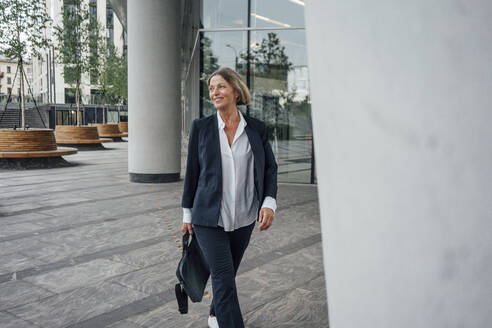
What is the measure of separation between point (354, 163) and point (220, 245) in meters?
2.00

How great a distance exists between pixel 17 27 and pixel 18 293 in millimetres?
13786

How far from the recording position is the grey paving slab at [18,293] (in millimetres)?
3535

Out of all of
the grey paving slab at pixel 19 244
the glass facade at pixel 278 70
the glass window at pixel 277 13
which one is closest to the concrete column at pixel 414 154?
the grey paving slab at pixel 19 244

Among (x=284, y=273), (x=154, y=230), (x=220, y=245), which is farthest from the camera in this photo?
(x=154, y=230)

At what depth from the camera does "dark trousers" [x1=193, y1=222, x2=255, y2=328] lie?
2543mm

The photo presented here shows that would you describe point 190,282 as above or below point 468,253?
below

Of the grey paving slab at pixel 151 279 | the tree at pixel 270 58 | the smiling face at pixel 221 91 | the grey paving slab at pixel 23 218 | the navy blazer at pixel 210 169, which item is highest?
the tree at pixel 270 58

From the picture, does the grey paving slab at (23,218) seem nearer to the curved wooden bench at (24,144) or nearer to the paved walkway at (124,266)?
the paved walkway at (124,266)

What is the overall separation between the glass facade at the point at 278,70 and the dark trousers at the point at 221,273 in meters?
8.59

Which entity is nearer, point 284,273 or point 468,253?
point 468,253

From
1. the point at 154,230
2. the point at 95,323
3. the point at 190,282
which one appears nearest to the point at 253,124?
the point at 190,282

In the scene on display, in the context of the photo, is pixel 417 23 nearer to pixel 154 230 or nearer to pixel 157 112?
pixel 154 230

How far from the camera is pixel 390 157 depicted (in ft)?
2.15

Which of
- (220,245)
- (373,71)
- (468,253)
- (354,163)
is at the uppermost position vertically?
(373,71)
